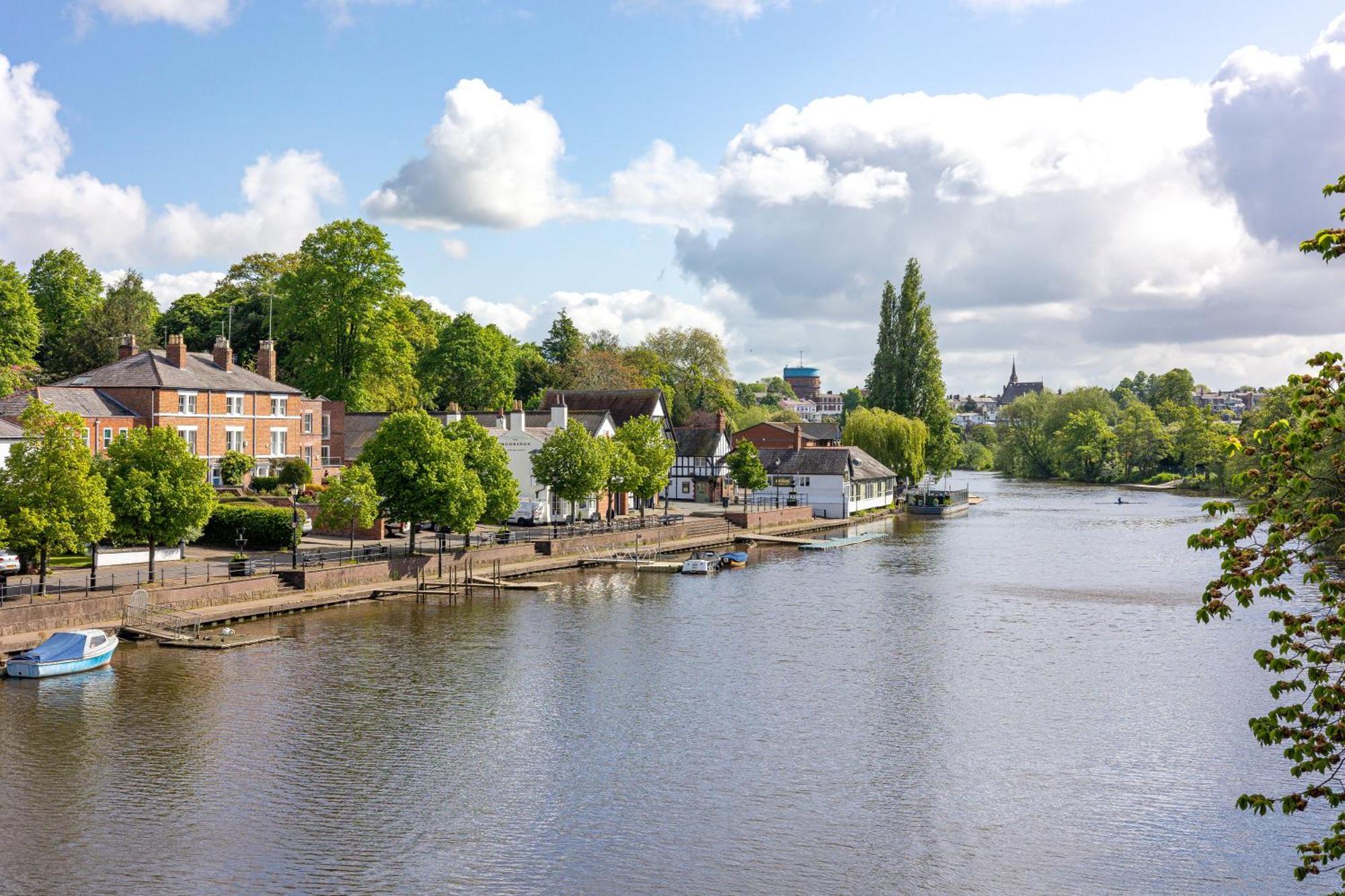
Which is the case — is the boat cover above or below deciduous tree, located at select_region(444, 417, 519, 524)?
below

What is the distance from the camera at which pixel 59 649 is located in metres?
38.3

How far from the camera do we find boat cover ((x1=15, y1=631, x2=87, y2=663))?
3791cm

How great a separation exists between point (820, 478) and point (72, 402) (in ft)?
212

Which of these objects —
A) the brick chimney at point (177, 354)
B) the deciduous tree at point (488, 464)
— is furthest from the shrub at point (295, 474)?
the deciduous tree at point (488, 464)

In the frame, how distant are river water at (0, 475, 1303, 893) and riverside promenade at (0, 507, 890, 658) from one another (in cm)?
190

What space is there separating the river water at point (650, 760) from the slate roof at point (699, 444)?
54.3 metres

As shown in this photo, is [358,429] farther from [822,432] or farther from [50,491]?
[822,432]

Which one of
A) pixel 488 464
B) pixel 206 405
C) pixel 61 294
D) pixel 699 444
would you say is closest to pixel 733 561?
pixel 488 464

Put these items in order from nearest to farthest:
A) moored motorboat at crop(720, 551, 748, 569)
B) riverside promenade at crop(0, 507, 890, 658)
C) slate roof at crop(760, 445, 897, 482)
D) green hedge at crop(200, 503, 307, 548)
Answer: riverside promenade at crop(0, 507, 890, 658) < green hedge at crop(200, 503, 307, 548) < moored motorboat at crop(720, 551, 748, 569) < slate roof at crop(760, 445, 897, 482)

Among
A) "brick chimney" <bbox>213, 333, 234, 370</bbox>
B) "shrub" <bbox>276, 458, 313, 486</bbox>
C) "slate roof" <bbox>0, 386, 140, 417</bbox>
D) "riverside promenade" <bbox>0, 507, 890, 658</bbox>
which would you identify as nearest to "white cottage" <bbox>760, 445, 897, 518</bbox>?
"riverside promenade" <bbox>0, 507, 890, 658</bbox>

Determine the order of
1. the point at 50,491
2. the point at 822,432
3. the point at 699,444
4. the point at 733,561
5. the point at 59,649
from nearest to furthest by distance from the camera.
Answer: the point at 59,649
the point at 50,491
the point at 733,561
the point at 699,444
the point at 822,432

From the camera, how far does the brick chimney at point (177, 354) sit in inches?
2721

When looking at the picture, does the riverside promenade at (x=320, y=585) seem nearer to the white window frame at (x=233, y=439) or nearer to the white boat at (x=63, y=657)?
the white boat at (x=63, y=657)

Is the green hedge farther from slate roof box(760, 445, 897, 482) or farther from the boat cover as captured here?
slate roof box(760, 445, 897, 482)
